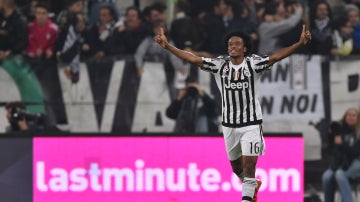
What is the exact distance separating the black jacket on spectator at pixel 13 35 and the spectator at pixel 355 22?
462 cm

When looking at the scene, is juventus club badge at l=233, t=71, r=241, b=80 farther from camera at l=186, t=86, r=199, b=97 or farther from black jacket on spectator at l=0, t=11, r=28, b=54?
black jacket on spectator at l=0, t=11, r=28, b=54

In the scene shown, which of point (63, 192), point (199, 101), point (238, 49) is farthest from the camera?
point (199, 101)

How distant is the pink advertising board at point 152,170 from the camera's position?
15.4 metres

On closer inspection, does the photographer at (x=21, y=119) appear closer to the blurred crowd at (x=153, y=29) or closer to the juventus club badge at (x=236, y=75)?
the blurred crowd at (x=153, y=29)

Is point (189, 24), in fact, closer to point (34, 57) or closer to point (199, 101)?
point (199, 101)

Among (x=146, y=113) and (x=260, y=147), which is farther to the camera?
(x=146, y=113)

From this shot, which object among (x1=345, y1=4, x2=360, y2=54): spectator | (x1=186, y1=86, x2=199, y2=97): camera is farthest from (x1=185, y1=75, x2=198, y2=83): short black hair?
(x1=345, y1=4, x2=360, y2=54): spectator

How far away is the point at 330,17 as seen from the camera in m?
17.0

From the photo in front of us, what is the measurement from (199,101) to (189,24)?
1.10 meters

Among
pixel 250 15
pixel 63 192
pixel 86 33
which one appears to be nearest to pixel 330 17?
pixel 250 15

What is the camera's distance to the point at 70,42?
1667 cm

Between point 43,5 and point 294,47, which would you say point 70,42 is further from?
point 294,47

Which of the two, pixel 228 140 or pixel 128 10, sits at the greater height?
pixel 128 10

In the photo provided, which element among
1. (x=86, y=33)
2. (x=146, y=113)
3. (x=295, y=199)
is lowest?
(x=295, y=199)
